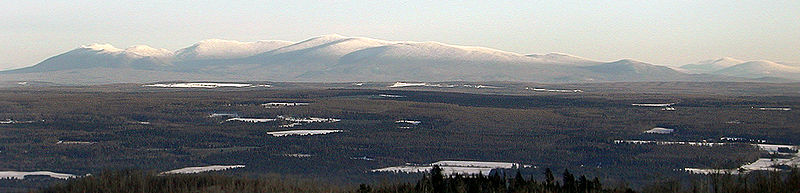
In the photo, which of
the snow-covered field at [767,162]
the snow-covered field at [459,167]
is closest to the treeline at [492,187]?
the snow-covered field at [767,162]

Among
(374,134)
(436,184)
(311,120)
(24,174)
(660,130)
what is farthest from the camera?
(311,120)

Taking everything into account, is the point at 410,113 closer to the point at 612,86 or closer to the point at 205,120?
the point at 205,120

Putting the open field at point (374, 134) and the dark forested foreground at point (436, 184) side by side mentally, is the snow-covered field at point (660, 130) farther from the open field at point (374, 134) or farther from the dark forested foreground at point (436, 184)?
the dark forested foreground at point (436, 184)

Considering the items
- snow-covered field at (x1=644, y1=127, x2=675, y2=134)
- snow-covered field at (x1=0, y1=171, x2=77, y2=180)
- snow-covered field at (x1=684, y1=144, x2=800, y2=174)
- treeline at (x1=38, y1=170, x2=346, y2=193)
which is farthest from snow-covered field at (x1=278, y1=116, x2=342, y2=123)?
treeline at (x1=38, y1=170, x2=346, y2=193)

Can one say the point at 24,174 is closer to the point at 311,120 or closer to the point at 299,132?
the point at 299,132

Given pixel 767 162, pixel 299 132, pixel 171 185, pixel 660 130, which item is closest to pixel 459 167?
pixel 767 162

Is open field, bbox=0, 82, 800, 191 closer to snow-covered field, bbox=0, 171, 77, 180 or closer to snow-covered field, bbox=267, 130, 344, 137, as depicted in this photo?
snow-covered field, bbox=267, 130, 344, 137
